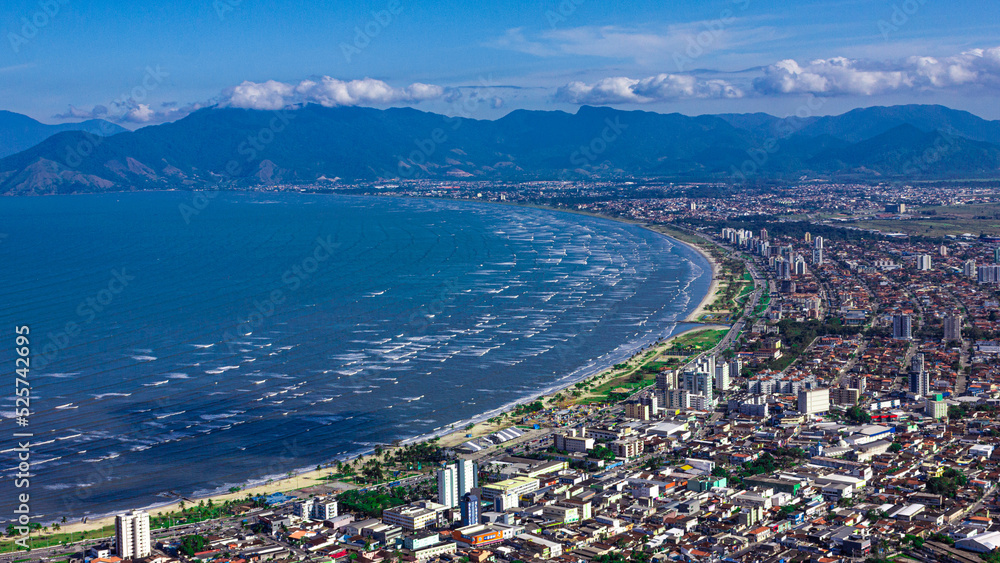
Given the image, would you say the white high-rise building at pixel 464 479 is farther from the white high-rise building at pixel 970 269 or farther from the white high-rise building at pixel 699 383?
the white high-rise building at pixel 970 269

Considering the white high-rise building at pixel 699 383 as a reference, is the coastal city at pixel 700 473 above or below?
below

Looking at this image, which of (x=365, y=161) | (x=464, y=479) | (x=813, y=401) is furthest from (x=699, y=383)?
(x=365, y=161)

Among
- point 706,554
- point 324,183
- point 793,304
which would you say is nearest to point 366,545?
point 706,554

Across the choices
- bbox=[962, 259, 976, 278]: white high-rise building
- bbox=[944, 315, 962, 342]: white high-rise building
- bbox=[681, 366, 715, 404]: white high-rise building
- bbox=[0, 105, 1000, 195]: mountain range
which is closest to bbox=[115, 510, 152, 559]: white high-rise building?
bbox=[681, 366, 715, 404]: white high-rise building

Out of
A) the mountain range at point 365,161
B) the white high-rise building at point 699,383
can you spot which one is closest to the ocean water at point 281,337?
the white high-rise building at point 699,383

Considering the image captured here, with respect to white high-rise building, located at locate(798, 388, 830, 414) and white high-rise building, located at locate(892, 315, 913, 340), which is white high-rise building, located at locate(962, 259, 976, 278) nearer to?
white high-rise building, located at locate(892, 315, 913, 340)

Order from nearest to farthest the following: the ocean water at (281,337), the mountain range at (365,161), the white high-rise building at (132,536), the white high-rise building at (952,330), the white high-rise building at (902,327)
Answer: the white high-rise building at (132,536) → the ocean water at (281,337) → the white high-rise building at (952,330) → the white high-rise building at (902,327) → the mountain range at (365,161)

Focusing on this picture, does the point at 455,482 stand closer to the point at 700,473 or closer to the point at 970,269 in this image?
the point at 700,473
